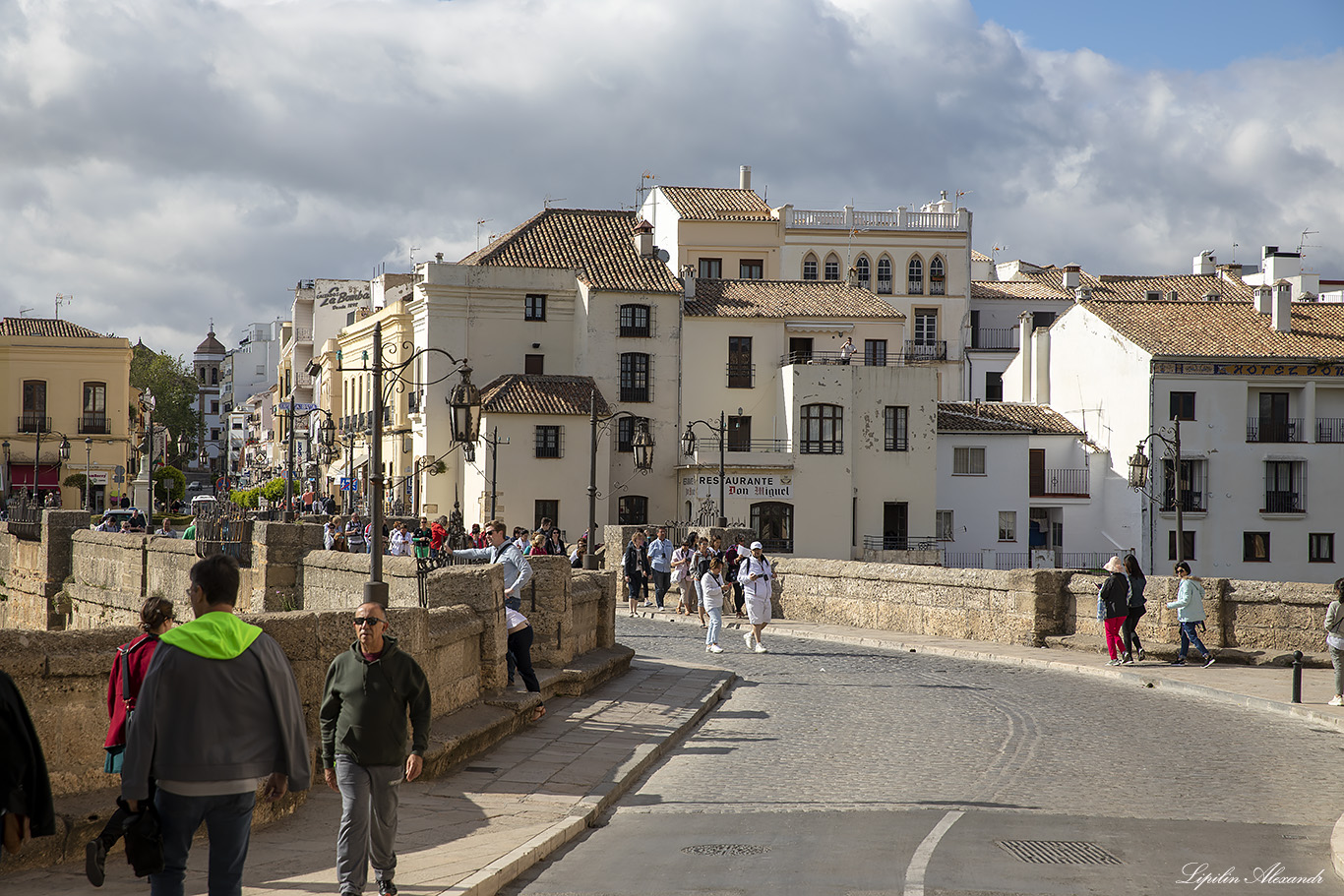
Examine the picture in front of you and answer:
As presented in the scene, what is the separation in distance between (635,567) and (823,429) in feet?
70.7

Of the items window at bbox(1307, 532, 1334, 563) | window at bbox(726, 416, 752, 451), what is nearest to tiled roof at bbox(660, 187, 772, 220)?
window at bbox(726, 416, 752, 451)

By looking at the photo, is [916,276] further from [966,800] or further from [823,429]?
[966,800]

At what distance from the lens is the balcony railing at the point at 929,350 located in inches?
2530

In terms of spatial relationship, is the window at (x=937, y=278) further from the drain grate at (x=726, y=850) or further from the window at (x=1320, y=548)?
the drain grate at (x=726, y=850)

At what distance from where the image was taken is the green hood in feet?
18.0

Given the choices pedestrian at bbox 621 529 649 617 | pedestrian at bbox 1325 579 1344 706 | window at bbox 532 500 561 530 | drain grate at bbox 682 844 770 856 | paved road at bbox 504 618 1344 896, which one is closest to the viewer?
paved road at bbox 504 618 1344 896

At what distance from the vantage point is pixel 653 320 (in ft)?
170

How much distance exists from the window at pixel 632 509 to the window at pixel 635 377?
155 inches

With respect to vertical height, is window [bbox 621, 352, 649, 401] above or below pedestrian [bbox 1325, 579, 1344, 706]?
above

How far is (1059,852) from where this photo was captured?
8.63 meters

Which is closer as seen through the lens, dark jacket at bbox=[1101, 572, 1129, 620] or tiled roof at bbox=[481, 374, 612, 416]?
dark jacket at bbox=[1101, 572, 1129, 620]

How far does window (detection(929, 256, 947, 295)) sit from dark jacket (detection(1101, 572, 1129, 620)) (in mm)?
45841

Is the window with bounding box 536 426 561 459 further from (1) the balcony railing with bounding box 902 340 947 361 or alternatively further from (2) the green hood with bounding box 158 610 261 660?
(2) the green hood with bounding box 158 610 261 660

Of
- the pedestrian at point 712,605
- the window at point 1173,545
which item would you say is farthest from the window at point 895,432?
the pedestrian at point 712,605
